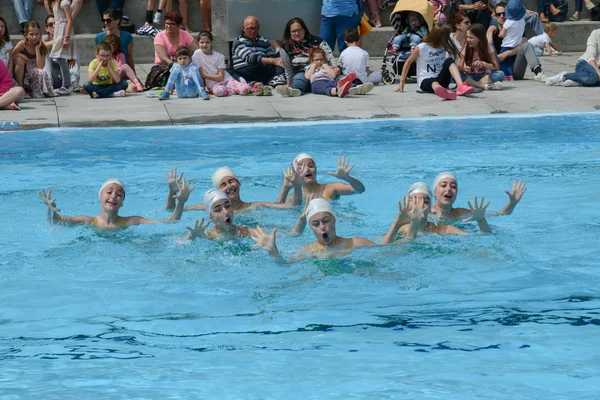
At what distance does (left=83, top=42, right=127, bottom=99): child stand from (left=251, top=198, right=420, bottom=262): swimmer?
317 inches

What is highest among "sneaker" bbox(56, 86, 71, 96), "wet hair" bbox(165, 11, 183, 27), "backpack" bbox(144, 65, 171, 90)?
"wet hair" bbox(165, 11, 183, 27)

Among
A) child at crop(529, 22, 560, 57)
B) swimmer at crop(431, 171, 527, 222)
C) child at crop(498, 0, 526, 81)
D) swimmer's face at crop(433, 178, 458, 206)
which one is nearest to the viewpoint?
swimmer at crop(431, 171, 527, 222)

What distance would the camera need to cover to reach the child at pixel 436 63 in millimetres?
15562

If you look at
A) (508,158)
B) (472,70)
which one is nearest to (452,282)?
(508,158)

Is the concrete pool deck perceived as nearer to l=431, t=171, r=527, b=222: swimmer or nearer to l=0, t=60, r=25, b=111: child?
l=0, t=60, r=25, b=111: child

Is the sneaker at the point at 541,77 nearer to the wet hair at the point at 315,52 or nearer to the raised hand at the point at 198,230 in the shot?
the wet hair at the point at 315,52

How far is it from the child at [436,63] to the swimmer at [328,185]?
564 cm

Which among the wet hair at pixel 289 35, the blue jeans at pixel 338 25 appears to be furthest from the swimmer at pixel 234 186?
the blue jeans at pixel 338 25

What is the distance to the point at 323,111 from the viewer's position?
47.5 ft

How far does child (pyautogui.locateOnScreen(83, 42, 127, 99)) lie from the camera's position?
15359 millimetres

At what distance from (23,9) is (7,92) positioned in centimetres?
425

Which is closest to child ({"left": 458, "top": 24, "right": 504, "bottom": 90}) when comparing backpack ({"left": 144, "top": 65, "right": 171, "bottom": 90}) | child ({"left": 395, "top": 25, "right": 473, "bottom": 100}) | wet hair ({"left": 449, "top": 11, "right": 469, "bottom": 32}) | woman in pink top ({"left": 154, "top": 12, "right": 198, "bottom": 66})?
wet hair ({"left": 449, "top": 11, "right": 469, "bottom": 32})

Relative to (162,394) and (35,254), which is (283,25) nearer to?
(35,254)

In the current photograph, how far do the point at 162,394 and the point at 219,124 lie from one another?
8.28 m
